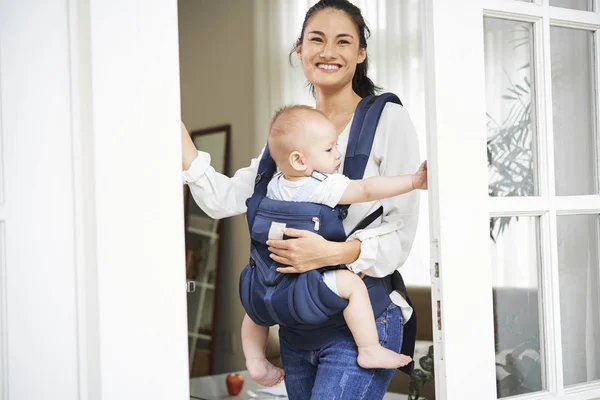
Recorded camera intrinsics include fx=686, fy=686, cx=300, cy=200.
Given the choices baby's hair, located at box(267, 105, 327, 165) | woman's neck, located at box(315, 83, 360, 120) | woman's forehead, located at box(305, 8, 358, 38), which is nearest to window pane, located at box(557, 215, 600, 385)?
baby's hair, located at box(267, 105, 327, 165)

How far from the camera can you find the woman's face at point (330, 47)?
235 cm

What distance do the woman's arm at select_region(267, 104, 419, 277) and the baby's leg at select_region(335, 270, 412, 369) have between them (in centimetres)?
7

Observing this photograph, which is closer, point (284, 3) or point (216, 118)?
point (284, 3)

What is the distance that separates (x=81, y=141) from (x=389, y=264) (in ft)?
3.39

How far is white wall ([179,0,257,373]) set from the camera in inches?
177

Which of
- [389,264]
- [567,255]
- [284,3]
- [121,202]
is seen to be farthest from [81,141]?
[284,3]

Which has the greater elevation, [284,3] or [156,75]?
[284,3]

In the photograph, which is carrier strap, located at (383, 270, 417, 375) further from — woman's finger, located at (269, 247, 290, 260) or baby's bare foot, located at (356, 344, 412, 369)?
woman's finger, located at (269, 247, 290, 260)

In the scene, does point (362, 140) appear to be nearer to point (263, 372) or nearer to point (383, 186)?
point (383, 186)

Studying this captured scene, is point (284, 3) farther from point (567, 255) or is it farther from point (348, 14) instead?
point (567, 255)

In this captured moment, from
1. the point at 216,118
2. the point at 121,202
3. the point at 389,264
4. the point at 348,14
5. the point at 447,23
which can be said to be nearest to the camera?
the point at 121,202

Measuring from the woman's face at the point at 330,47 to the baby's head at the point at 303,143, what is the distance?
40cm

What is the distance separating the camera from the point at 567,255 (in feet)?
6.21

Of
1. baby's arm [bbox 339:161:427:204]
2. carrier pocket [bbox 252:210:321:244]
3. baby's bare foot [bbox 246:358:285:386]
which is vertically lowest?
baby's bare foot [bbox 246:358:285:386]
